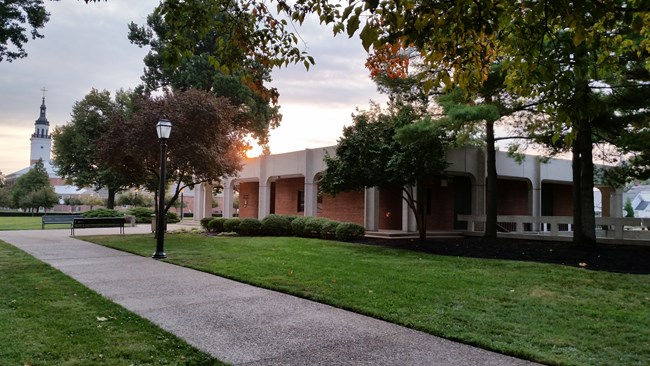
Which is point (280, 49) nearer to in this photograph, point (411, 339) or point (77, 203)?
point (411, 339)

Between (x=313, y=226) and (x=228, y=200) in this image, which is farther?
(x=228, y=200)

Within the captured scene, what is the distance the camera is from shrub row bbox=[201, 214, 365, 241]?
19.1 metres

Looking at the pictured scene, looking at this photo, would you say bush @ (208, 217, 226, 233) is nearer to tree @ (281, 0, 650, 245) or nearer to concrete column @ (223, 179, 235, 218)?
concrete column @ (223, 179, 235, 218)

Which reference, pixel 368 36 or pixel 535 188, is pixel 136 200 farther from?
pixel 368 36

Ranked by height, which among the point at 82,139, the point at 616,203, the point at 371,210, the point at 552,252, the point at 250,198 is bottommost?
the point at 552,252

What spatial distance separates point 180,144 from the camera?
59.9ft

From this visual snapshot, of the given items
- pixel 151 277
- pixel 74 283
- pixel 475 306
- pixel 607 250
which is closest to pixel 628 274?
pixel 607 250

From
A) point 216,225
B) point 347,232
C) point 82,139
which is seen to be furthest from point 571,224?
point 82,139

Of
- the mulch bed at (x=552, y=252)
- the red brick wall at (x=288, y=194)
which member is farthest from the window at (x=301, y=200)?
the mulch bed at (x=552, y=252)

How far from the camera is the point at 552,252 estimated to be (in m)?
14.5

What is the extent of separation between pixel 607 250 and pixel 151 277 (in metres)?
13.2

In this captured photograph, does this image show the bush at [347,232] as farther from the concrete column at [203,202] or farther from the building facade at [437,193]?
the concrete column at [203,202]

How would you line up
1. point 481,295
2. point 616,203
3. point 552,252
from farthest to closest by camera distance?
point 616,203 < point 552,252 < point 481,295

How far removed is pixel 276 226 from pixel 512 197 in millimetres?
15567
